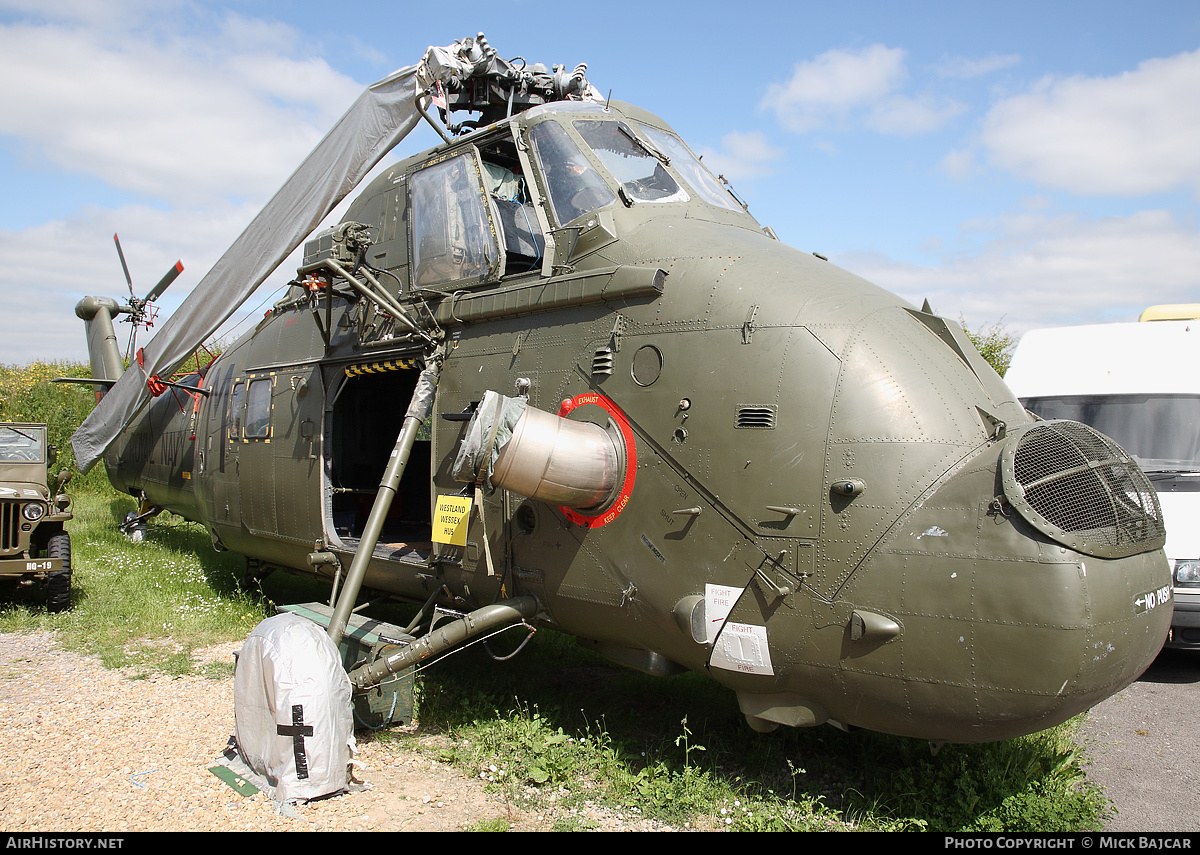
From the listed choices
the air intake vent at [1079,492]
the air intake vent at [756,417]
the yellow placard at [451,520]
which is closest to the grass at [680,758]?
the yellow placard at [451,520]

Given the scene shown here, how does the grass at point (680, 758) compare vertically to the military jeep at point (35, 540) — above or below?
below

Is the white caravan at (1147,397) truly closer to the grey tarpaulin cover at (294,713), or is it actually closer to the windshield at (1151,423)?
the windshield at (1151,423)

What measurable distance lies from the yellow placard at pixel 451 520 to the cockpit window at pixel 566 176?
2.05 meters

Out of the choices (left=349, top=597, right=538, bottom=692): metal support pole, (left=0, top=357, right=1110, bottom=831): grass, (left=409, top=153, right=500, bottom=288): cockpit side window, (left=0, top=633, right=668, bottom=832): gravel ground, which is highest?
(left=409, top=153, right=500, bottom=288): cockpit side window

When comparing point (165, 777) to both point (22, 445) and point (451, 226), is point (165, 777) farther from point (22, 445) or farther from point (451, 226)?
point (22, 445)

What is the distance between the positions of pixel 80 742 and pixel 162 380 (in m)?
4.78

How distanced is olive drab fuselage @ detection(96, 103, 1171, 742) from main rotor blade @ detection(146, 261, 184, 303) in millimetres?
6422

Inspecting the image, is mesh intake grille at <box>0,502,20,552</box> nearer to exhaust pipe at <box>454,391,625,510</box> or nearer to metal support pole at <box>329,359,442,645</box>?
metal support pole at <box>329,359,442,645</box>

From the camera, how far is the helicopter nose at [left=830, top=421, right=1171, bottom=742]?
3342mm

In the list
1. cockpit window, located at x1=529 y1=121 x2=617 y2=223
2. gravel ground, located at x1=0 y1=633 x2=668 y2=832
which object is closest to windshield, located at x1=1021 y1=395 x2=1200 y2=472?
cockpit window, located at x1=529 y1=121 x2=617 y2=223

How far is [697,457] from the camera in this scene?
165 inches

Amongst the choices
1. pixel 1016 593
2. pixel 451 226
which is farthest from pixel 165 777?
pixel 1016 593

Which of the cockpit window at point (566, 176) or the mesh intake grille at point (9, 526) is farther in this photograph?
the mesh intake grille at point (9, 526)

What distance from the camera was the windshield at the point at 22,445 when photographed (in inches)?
401
